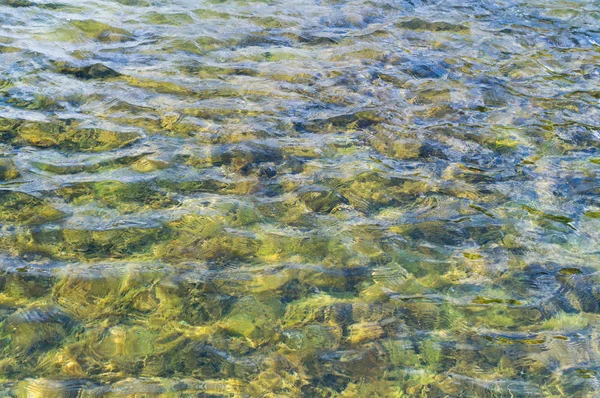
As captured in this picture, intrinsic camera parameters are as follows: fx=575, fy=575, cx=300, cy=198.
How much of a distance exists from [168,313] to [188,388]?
615mm

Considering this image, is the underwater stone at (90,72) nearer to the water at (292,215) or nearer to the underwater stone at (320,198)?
the water at (292,215)

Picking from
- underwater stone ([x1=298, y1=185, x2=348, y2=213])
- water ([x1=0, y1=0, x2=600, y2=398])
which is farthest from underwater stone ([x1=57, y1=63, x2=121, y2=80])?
underwater stone ([x1=298, y1=185, x2=348, y2=213])

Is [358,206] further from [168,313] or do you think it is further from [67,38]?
[67,38]

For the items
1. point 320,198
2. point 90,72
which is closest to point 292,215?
point 320,198

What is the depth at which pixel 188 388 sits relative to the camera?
10.5 feet

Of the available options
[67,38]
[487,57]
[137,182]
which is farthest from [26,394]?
[487,57]

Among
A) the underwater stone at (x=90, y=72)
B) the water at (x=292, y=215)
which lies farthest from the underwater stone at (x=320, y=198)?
the underwater stone at (x=90, y=72)

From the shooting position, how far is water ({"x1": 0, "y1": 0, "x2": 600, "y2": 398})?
3.41m

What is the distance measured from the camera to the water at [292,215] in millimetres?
3412

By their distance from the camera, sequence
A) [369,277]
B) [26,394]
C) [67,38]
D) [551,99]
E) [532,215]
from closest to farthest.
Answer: [26,394] < [369,277] < [532,215] < [551,99] < [67,38]

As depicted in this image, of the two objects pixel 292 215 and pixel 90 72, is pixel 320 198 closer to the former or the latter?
pixel 292 215

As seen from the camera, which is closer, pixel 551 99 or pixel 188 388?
pixel 188 388

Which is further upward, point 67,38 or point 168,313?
point 67,38

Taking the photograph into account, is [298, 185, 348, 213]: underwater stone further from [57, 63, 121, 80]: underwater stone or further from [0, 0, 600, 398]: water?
[57, 63, 121, 80]: underwater stone
